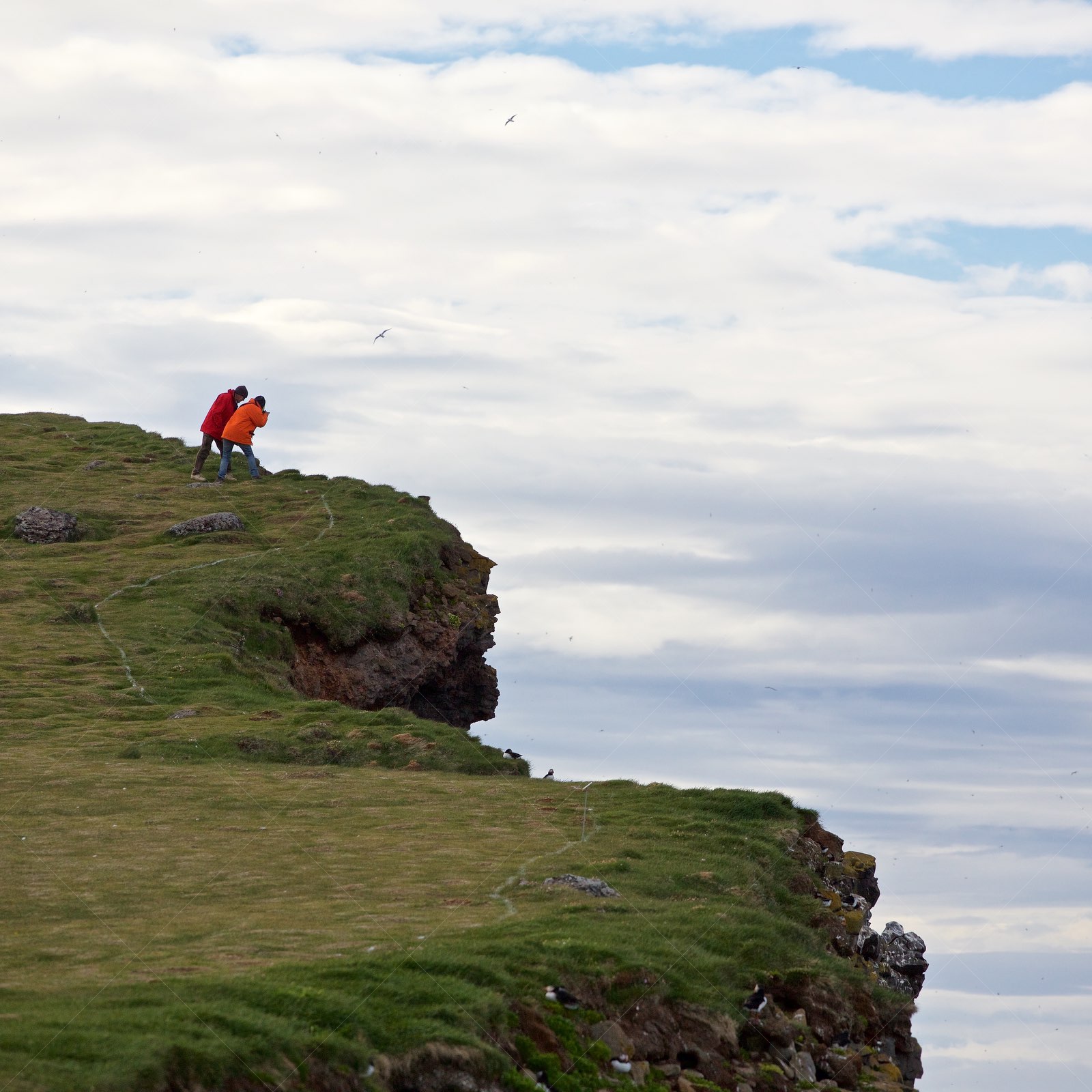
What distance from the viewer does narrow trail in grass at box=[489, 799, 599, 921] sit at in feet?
63.6

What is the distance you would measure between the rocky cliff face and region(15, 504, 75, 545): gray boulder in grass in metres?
10.9

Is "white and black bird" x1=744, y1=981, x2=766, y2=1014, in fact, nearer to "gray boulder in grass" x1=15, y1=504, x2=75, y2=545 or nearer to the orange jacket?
"gray boulder in grass" x1=15, y1=504, x2=75, y2=545

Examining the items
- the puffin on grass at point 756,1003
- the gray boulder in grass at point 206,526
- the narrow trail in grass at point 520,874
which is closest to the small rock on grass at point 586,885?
the narrow trail in grass at point 520,874

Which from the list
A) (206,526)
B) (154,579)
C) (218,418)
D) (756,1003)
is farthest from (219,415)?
(756,1003)

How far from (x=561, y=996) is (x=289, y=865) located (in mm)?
6670

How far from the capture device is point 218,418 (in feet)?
174

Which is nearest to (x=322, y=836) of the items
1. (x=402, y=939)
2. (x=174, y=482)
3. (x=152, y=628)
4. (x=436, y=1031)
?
(x=402, y=939)

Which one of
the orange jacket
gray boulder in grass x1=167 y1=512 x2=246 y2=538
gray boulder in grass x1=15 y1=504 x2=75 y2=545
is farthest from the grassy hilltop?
the orange jacket

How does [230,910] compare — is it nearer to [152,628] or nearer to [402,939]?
[402,939]

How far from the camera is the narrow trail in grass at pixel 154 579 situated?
3481cm

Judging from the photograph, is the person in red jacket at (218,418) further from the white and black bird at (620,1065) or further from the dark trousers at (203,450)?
the white and black bird at (620,1065)

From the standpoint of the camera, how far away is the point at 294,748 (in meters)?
30.5

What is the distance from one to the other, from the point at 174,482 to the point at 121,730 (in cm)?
2544

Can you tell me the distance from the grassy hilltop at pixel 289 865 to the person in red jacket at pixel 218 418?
8723 millimetres
